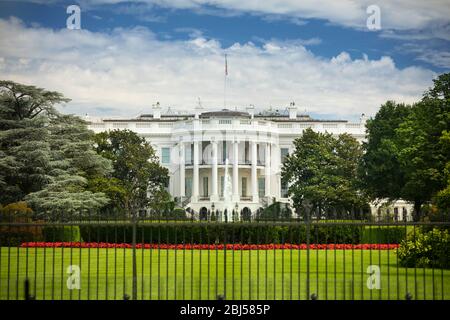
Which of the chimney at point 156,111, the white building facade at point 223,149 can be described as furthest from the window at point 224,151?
the chimney at point 156,111

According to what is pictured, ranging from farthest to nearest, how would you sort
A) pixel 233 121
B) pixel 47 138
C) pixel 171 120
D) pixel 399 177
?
pixel 171 120, pixel 233 121, pixel 399 177, pixel 47 138

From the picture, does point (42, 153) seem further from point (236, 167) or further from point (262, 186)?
point (262, 186)

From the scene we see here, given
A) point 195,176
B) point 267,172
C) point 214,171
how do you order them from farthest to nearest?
point 267,172 → point 195,176 → point 214,171

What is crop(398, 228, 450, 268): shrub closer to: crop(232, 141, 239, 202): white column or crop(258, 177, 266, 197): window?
crop(232, 141, 239, 202): white column

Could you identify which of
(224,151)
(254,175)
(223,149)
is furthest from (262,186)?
(223,149)

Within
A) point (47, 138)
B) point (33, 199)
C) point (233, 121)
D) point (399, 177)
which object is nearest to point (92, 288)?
point (33, 199)

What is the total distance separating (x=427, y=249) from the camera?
21406 millimetres

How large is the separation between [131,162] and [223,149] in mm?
15484

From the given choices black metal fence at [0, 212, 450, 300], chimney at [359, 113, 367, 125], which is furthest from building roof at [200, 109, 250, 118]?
black metal fence at [0, 212, 450, 300]

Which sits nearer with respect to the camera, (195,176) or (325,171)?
(325,171)

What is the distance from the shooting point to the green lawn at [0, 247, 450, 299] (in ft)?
55.9
